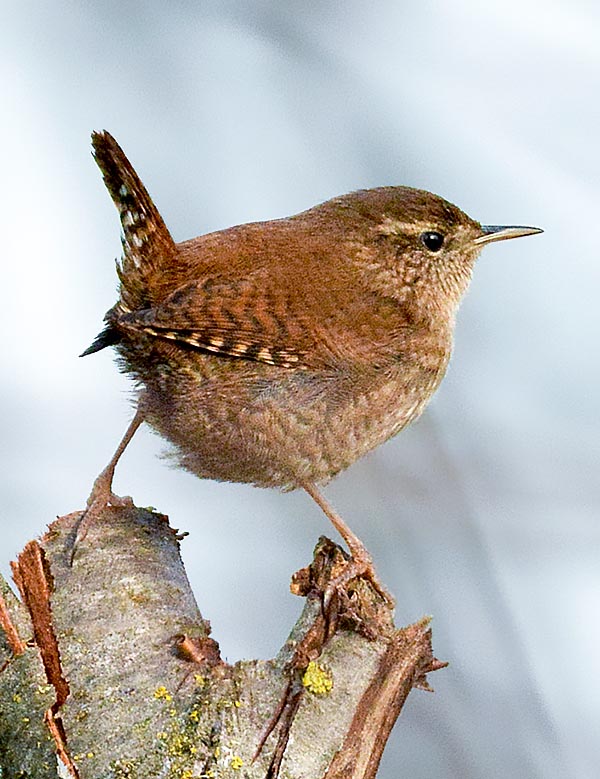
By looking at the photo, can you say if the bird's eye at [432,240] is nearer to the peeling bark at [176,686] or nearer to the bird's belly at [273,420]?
the bird's belly at [273,420]

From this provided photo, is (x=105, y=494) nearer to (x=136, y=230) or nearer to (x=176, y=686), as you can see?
(x=136, y=230)

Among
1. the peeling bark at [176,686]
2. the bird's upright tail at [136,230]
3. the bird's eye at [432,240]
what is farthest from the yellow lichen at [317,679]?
the bird's eye at [432,240]

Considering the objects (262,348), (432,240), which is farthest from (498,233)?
(262,348)

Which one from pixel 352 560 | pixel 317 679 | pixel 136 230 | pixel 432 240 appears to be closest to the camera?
pixel 317 679

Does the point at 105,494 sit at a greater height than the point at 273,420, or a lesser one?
lesser

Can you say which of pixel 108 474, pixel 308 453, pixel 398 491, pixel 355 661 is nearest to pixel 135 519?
pixel 108 474

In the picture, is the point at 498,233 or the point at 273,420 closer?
the point at 273,420

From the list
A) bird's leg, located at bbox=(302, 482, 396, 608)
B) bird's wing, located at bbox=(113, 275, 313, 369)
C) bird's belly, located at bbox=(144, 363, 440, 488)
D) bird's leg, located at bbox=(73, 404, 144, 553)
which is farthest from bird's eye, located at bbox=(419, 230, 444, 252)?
bird's leg, located at bbox=(73, 404, 144, 553)
